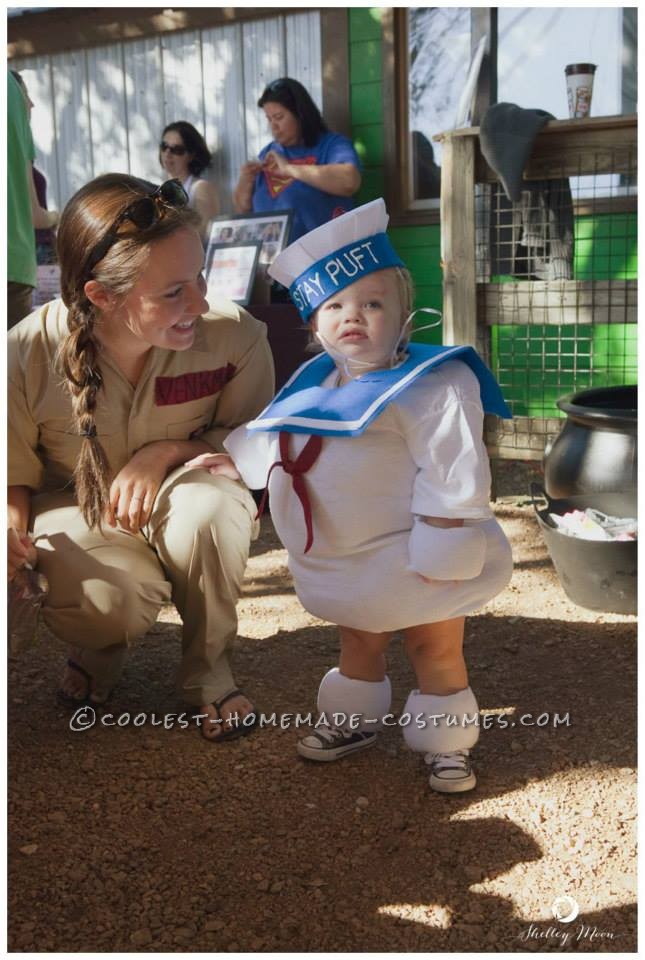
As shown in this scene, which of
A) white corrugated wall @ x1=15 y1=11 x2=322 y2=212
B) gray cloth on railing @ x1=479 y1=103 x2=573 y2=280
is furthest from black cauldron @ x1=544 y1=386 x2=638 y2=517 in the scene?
white corrugated wall @ x1=15 y1=11 x2=322 y2=212

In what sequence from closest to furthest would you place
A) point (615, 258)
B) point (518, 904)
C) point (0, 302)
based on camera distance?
point (518, 904) < point (0, 302) < point (615, 258)

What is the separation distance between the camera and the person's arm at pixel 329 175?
16.5ft

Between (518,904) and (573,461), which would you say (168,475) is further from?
(573,461)

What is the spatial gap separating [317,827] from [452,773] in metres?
0.29

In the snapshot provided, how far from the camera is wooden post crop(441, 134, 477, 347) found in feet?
13.0

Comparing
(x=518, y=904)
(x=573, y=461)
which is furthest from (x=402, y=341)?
(x=573, y=461)

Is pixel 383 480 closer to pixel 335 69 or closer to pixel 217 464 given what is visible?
pixel 217 464

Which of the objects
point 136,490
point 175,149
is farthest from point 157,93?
point 136,490

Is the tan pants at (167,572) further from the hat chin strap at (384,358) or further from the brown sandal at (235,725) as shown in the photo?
the hat chin strap at (384,358)

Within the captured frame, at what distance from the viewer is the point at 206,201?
555 cm

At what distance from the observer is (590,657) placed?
2.63m

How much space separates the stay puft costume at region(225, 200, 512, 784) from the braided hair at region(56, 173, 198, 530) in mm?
319

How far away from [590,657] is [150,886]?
1381 millimetres

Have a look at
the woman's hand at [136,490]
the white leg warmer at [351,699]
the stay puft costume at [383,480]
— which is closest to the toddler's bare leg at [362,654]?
the white leg warmer at [351,699]
